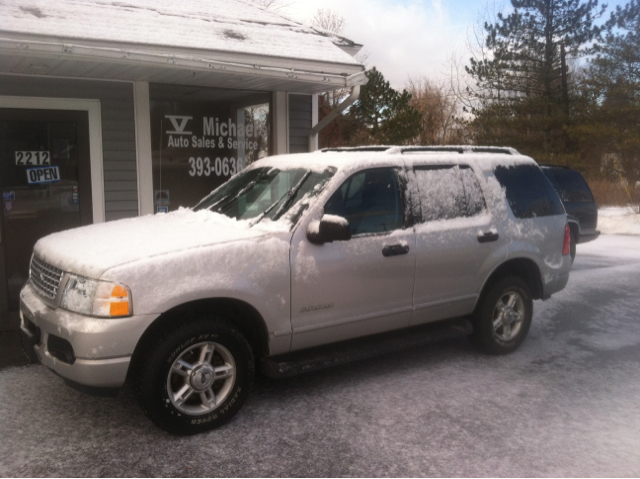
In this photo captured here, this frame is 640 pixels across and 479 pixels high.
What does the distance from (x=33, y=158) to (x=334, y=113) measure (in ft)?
→ 14.1

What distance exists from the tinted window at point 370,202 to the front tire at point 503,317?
51.9 inches

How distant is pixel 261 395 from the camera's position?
493cm

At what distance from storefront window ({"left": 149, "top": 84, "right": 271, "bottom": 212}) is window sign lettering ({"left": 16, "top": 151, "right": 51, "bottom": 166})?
140 centimetres

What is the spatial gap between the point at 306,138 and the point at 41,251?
19.9 feet

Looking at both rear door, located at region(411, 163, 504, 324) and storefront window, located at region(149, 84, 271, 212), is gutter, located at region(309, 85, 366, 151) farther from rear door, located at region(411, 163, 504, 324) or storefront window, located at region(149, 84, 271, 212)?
rear door, located at region(411, 163, 504, 324)

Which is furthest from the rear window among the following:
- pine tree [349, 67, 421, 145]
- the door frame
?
pine tree [349, 67, 421, 145]

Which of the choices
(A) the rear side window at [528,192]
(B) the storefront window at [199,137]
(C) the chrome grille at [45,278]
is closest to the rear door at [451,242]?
(A) the rear side window at [528,192]

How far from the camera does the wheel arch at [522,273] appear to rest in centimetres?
580

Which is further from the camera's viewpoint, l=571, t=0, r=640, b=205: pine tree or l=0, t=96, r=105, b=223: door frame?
l=571, t=0, r=640, b=205: pine tree

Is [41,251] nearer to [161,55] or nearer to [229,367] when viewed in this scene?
[229,367]

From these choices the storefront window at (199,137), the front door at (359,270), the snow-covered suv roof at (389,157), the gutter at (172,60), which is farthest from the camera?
the storefront window at (199,137)

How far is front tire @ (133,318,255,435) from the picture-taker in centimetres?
396

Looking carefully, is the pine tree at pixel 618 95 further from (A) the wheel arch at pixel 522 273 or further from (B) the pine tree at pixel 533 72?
(A) the wheel arch at pixel 522 273

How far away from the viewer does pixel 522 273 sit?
6.11 metres
